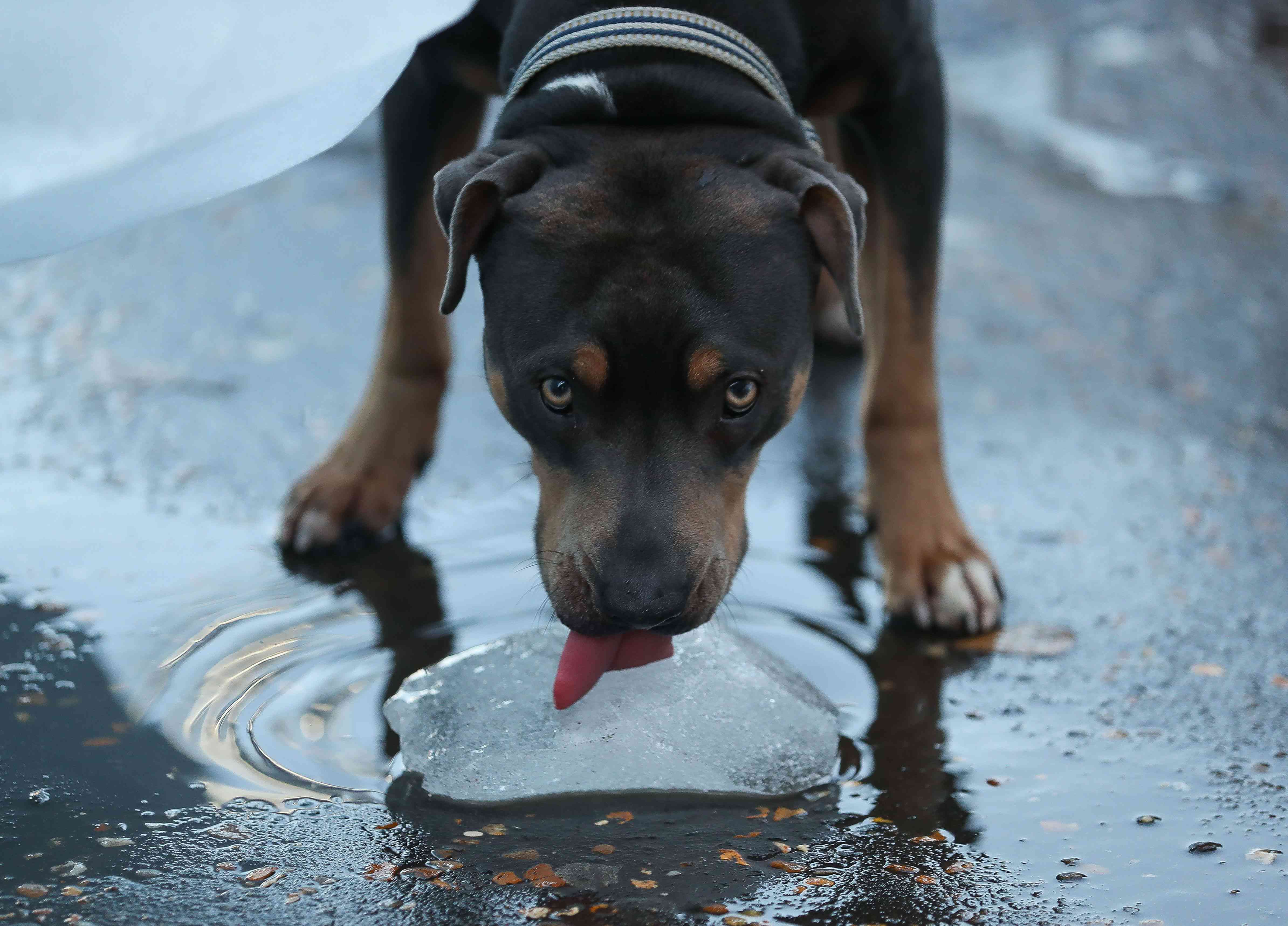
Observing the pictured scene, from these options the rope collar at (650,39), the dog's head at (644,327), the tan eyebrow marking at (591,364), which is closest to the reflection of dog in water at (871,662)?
the dog's head at (644,327)

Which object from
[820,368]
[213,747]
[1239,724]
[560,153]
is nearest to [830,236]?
[560,153]

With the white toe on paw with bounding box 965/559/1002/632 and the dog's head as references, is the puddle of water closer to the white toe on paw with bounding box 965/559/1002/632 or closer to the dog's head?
the white toe on paw with bounding box 965/559/1002/632

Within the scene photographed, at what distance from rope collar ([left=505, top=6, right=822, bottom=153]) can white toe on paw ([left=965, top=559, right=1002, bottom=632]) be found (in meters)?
1.05

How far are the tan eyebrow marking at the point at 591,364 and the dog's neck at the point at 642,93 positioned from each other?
0.57 metres

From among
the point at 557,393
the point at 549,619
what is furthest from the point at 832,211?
the point at 549,619

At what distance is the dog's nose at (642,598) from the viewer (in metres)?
2.43

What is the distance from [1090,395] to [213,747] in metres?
3.06

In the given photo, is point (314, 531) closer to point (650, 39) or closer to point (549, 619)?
point (549, 619)

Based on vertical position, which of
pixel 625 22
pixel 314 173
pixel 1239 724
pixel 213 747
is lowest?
pixel 1239 724

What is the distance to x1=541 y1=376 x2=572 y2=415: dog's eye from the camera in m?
2.58

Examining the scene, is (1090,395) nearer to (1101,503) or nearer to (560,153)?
(1101,503)

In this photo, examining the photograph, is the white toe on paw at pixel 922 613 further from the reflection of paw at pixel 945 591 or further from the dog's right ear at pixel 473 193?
the dog's right ear at pixel 473 193

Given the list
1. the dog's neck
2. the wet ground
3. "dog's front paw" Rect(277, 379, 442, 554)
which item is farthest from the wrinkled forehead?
"dog's front paw" Rect(277, 379, 442, 554)

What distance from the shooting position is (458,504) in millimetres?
3865
